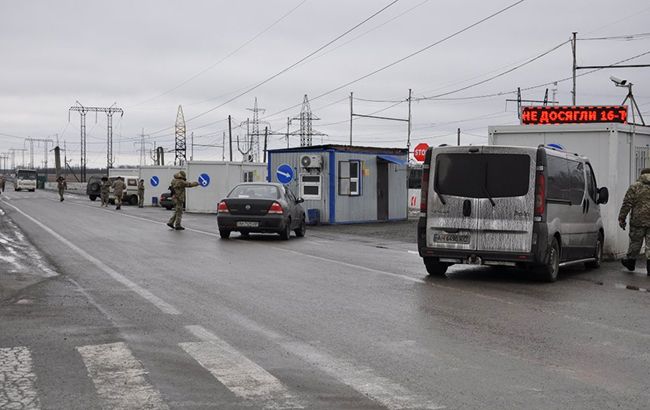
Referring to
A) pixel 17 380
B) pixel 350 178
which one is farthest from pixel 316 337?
pixel 350 178

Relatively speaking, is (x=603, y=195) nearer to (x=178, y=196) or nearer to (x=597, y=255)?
(x=597, y=255)

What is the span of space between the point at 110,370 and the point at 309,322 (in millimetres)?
2782

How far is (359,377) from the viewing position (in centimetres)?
637

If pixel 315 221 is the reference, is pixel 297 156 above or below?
above

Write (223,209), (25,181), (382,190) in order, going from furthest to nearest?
(25,181) < (382,190) < (223,209)

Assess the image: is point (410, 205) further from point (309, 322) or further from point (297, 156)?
point (309, 322)

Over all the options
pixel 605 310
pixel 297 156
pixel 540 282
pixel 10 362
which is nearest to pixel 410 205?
pixel 297 156

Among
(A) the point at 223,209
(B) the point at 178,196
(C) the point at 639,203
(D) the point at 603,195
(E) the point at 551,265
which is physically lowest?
(E) the point at 551,265

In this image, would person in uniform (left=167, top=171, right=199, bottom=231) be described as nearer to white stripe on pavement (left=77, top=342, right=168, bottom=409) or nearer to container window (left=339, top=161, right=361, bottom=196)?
container window (left=339, top=161, right=361, bottom=196)

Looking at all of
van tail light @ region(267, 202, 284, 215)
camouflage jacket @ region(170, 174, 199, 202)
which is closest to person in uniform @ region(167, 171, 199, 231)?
camouflage jacket @ region(170, 174, 199, 202)

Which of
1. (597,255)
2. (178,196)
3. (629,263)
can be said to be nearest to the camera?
(629,263)

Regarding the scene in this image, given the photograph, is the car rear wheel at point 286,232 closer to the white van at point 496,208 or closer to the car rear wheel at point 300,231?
the car rear wheel at point 300,231

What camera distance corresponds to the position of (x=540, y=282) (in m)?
13.2

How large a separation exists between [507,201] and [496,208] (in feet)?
0.65
